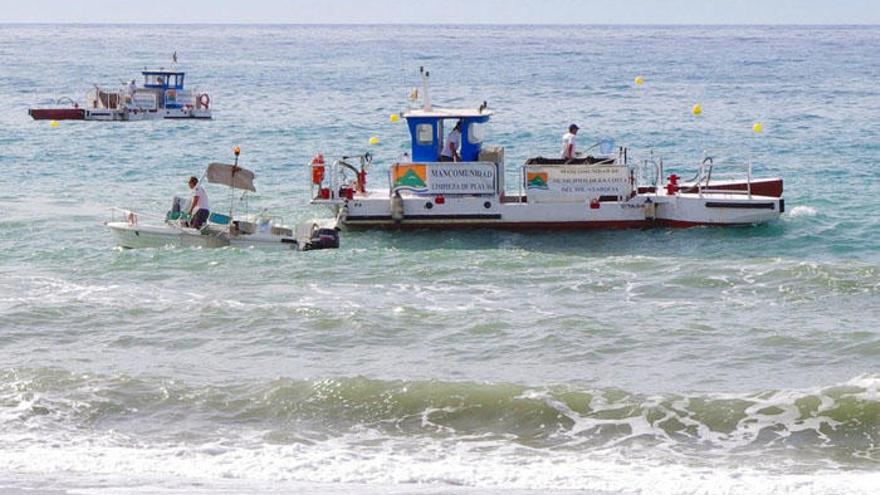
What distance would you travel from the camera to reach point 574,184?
2792 centimetres

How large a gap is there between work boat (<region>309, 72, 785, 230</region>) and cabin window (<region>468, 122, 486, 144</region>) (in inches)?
1.7

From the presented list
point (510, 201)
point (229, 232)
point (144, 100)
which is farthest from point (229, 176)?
point (144, 100)

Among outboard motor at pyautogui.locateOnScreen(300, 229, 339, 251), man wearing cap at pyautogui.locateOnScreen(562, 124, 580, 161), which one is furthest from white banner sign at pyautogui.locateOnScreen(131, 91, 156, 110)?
outboard motor at pyautogui.locateOnScreen(300, 229, 339, 251)

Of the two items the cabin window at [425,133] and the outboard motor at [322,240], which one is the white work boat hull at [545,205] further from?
the outboard motor at [322,240]

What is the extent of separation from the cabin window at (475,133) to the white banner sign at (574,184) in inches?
47.1

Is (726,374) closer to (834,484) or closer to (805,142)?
(834,484)

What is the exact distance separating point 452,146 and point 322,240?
3.55 meters

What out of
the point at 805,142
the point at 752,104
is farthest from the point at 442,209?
the point at 752,104

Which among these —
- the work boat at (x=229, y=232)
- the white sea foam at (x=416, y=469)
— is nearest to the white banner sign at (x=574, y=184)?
the work boat at (x=229, y=232)

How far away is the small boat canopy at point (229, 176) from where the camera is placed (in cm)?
2581

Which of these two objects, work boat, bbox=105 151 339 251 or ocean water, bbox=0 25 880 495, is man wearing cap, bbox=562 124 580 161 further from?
work boat, bbox=105 151 339 251

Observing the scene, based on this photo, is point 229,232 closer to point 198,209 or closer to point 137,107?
point 198,209

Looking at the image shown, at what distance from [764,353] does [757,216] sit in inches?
360

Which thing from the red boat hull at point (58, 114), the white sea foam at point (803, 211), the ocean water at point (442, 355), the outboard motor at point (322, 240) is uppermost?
the red boat hull at point (58, 114)
